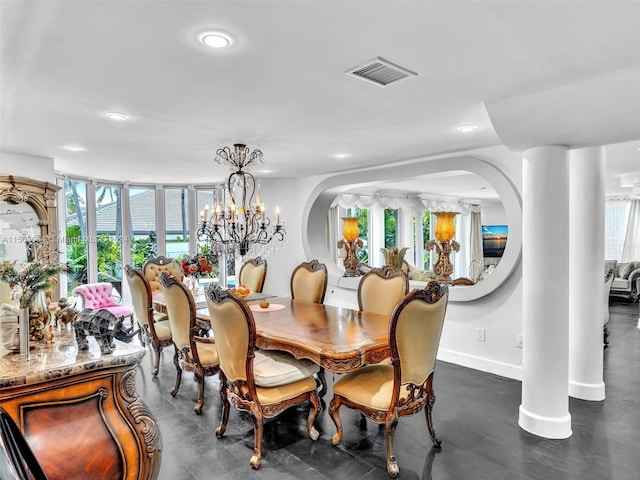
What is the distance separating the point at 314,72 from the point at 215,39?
578 millimetres

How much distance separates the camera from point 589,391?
3.46 metres

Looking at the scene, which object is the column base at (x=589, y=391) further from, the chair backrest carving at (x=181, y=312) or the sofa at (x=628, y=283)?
the sofa at (x=628, y=283)

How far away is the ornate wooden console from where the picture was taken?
1.49m

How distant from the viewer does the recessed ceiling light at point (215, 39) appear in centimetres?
171

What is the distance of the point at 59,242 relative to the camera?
5.29 meters

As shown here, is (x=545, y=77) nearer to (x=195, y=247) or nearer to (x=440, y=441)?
(x=440, y=441)

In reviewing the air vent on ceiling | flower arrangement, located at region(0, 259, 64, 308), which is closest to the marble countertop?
flower arrangement, located at region(0, 259, 64, 308)

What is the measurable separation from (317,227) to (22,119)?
13.3 ft

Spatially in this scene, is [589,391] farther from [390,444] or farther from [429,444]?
[390,444]

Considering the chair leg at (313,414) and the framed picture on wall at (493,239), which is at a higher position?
the framed picture on wall at (493,239)

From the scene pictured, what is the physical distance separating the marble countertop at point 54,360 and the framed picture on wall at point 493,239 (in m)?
10.6

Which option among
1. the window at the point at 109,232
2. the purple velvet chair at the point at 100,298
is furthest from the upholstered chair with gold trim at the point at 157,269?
the window at the point at 109,232

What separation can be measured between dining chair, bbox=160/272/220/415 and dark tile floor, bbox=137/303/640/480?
36cm

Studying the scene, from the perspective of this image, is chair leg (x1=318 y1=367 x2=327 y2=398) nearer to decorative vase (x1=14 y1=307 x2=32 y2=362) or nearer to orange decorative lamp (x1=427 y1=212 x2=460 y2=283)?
orange decorative lamp (x1=427 y1=212 x2=460 y2=283)
